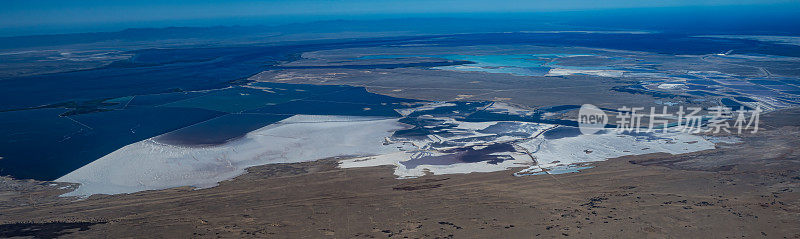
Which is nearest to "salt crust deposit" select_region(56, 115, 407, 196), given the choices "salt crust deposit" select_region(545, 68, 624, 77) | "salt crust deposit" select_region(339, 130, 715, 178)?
"salt crust deposit" select_region(339, 130, 715, 178)

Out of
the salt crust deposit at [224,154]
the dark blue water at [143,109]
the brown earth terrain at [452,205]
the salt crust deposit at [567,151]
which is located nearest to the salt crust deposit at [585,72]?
the dark blue water at [143,109]

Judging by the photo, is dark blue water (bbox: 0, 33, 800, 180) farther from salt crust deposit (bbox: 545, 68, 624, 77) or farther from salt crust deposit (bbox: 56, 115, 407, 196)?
salt crust deposit (bbox: 545, 68, 624, 77)

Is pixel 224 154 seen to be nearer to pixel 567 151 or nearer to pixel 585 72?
pixel 567 151

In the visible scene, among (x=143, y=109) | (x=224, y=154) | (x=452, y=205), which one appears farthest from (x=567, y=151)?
(x=143, y=109)

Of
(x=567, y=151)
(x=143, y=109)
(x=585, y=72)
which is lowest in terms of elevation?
(x=567, y=151)

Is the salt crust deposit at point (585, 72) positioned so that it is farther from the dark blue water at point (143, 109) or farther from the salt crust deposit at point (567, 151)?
the salt crust deposit at point (567, 151)

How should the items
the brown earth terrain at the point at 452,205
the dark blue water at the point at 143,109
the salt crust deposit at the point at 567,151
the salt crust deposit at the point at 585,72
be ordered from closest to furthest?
the brown earth terrain at the point at 452,205 → the salt crust deposit at the point at 567,151 → the dark blue water at the point at 143,109 → the salt crust deposit at the point at 585,72

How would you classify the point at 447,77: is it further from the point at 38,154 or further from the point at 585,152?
the point at 38,154

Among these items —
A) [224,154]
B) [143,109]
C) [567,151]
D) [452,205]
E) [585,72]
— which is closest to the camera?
[452,205]

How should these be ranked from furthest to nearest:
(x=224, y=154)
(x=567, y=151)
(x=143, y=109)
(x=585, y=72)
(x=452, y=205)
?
(x=585, y=72) → (x=143, y=109) → (x=224, y=154) → (x=567, y=151) → (x=452, y=205)
